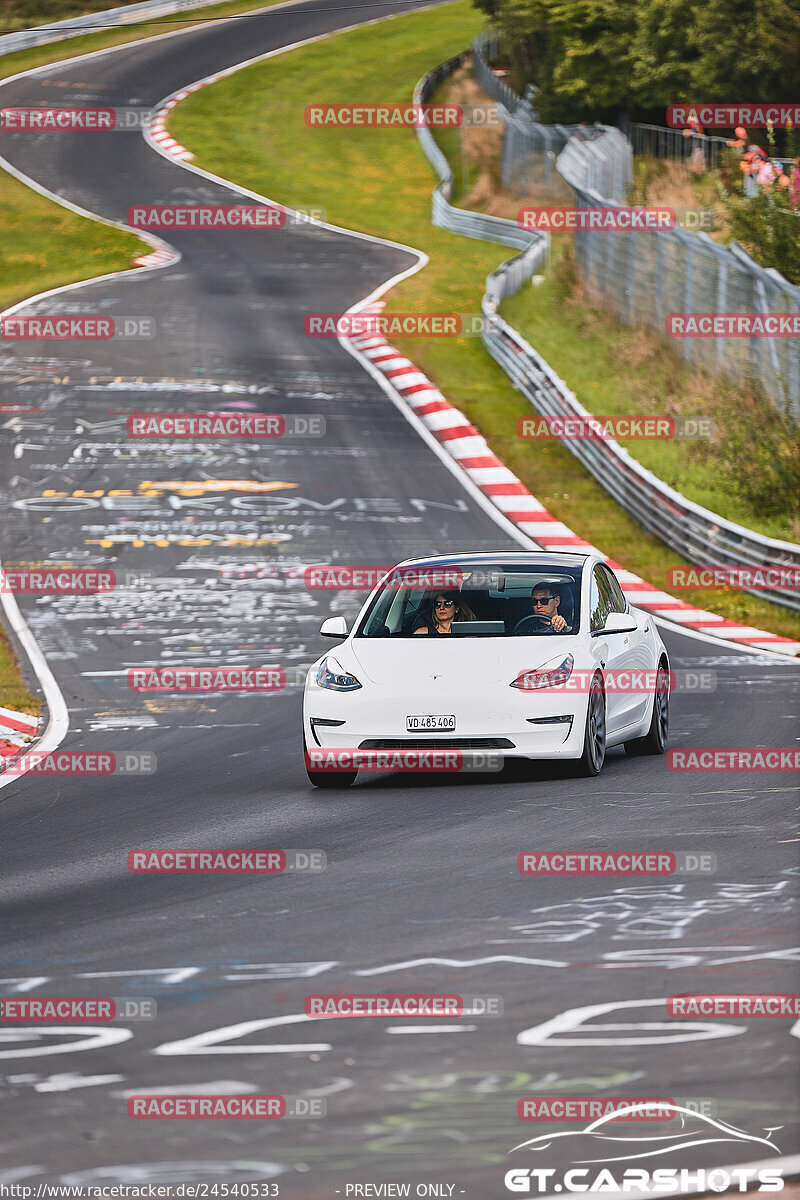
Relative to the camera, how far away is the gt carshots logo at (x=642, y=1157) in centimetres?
491

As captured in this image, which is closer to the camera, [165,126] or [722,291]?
[722,291]

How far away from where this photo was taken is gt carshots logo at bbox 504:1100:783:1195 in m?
4.91

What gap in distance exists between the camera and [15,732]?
14.5 m

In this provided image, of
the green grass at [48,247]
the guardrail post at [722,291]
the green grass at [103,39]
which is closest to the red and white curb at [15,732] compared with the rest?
the guardrail post at [722,291]

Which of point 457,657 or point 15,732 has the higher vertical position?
→ point 457,657

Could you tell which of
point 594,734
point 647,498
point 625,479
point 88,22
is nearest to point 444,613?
point 594,734

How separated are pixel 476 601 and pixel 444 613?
0.33 meters

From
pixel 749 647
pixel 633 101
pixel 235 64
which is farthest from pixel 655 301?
pixel 235 64

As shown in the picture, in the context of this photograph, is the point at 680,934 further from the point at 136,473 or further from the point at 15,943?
the point at 136,473

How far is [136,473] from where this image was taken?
27438 millimetres

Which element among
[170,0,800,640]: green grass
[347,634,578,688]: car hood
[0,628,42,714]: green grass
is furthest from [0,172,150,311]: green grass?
[347,634,578,688]: car hood

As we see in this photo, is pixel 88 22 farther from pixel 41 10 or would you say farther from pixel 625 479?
pixel 625 479

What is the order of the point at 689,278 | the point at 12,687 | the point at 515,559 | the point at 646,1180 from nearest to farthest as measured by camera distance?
Answer: the point at 646,1180
the point at 515,559
the point at 12,687
the point at 689,278

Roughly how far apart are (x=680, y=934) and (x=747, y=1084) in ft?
5.98
